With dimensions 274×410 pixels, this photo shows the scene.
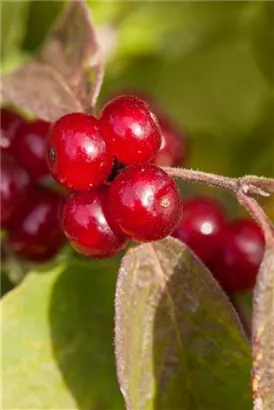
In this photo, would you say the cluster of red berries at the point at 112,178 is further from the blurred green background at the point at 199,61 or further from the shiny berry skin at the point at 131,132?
the blurred green background at the point at 199,61

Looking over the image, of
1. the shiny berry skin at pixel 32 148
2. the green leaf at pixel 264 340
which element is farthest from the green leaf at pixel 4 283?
the green leaf at pixel 264 340

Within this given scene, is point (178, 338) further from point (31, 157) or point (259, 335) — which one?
point (31, 157)

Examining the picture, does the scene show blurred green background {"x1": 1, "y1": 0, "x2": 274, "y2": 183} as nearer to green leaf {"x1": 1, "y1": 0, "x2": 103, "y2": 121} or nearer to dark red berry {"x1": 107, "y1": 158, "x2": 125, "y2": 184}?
green leaf {"x1": 1, "y1": 0, "x2": 103, "y2": 121}

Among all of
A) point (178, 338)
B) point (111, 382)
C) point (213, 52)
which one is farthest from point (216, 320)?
point (213, 52)

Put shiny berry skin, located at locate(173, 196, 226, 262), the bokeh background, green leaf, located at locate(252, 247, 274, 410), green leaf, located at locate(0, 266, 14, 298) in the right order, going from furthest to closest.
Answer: the bokeh background, green leaf, located at locate(0, 266, 14, 298), shiny berry skin, located at locate(173, 196, 226, 262), green leaf, located at locate(252, 247, 274, 410)

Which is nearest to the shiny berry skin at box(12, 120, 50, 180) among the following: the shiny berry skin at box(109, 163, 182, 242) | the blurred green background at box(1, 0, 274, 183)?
the shiny berry skin at box(109, 163, 182, 242)

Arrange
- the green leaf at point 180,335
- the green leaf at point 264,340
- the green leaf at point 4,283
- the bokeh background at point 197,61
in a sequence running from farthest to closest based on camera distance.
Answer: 1. the bokeh background at point 197,61
2. the green leaf at point 4,283
3. the green leaf at point 180,335
4. the green leaf at point 264,340
